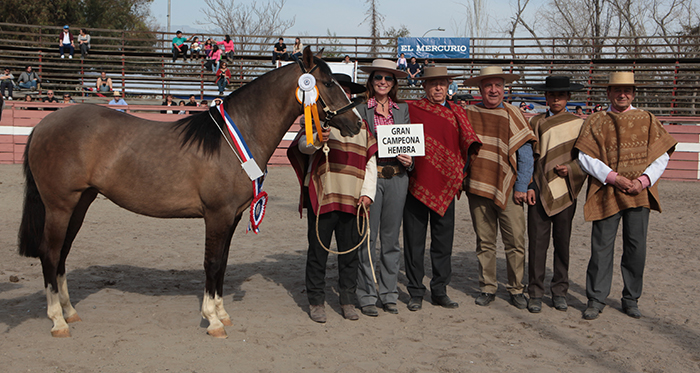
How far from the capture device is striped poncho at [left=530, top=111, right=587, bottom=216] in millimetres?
4723

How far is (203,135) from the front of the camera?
13.4ft

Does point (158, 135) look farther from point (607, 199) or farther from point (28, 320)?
point (607, 199)

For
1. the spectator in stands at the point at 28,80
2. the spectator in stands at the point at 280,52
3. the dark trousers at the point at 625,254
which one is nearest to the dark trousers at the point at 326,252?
the dark trousers at the point at 625,254

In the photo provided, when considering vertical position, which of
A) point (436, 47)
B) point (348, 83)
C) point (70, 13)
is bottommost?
point (348, 83)

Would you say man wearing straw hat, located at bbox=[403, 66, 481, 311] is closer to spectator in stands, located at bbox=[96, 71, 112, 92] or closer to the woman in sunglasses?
the woman in sunglasses

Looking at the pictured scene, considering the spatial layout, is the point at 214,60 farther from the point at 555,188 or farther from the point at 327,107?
the point at 555,188

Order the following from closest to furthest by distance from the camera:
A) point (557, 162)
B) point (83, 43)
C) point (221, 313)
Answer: point (221, 313) < point (557, 162) < point (83, 43)

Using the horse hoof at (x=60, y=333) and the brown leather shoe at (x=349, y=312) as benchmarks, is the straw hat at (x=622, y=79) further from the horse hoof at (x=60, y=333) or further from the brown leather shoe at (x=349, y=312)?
the horse hoof at (x=60, y=333)

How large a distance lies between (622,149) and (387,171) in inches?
81.7

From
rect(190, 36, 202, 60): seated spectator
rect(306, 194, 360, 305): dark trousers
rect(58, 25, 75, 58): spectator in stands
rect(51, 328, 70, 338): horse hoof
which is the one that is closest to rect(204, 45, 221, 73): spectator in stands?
rect(190, 36, 202, 60): seated spectator

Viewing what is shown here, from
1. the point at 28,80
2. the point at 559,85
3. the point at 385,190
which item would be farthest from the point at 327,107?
the point at 28,80

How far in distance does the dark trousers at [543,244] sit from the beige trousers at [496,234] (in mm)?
96

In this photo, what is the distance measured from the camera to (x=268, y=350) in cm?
378

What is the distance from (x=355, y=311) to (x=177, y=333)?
1.46 meters
